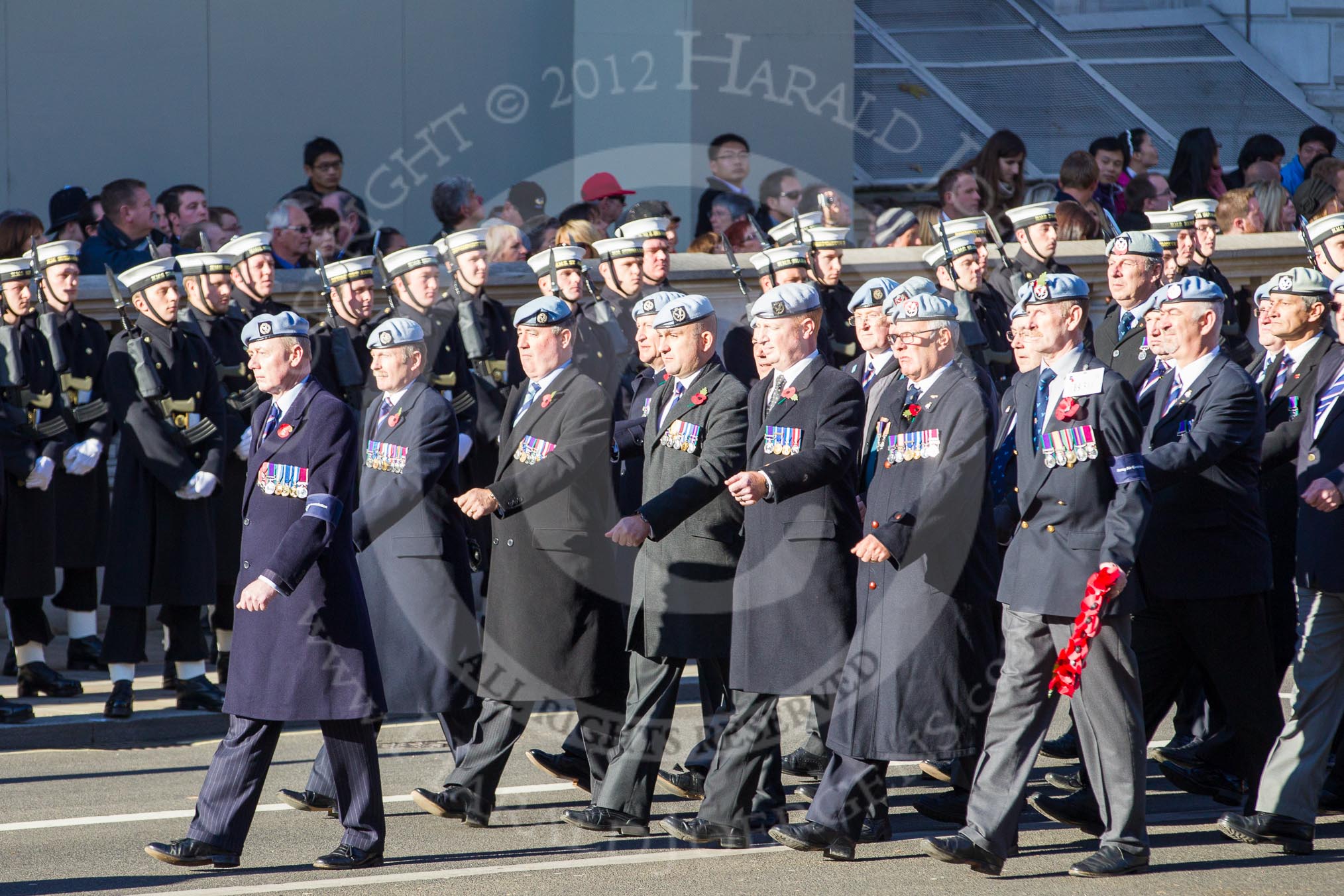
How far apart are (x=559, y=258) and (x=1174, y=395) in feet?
14.5

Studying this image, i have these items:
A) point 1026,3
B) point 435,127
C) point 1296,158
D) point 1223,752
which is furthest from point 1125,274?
point 1026,3

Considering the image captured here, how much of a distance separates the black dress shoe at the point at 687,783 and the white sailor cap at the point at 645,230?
3.63 meters

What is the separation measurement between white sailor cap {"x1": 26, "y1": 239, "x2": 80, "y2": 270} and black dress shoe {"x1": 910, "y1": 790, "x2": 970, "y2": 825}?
5.15 metres

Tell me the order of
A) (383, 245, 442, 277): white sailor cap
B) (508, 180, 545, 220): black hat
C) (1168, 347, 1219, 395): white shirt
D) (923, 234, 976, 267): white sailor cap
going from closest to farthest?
(1168, 347, 1219, 395): white shirt, (383, 245, 442, 277): white sailor cap, (923, 234, 976, 267): white sailor cap, (508, 180, 545, 220): black hat

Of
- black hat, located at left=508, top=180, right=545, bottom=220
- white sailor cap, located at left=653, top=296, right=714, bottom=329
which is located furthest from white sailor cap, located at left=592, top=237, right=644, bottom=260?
black hat, located at left=508, top=180, right=545, bottom=220

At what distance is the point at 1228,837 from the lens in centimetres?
682

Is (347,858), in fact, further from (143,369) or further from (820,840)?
(143,369)

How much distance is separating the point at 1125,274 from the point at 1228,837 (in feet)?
10.4

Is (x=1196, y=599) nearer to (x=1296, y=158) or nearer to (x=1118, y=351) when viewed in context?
(x=1118, y=351)

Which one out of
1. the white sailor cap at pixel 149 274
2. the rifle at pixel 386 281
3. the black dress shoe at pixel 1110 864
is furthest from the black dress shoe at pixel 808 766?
the white sailor cap at pixel 149 274

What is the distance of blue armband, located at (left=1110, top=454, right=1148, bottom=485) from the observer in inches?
244

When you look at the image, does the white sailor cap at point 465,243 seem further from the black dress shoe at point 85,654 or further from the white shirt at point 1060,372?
the white shirt at point 1060,372

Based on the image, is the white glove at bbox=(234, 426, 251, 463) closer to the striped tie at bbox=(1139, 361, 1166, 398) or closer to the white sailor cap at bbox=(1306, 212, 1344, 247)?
the striped tie at bbox=(1139, 361, 1166, 398)

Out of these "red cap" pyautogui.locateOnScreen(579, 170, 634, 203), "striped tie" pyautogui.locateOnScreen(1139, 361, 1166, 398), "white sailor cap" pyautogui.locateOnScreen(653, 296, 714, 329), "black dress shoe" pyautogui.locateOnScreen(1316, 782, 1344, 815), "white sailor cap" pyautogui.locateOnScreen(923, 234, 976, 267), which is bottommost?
"black dress shoe" pyautogui.locateOnScreen(1316, 782, 1344, 815)
